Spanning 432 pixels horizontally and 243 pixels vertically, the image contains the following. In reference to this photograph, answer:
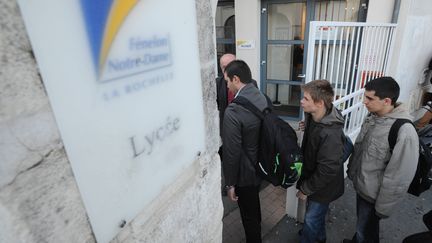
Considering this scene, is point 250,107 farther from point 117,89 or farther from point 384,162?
point 117,89

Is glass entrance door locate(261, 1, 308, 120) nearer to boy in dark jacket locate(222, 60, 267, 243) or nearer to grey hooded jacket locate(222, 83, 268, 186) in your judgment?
boy in dark jacket locate(222, 60, 267, 243)

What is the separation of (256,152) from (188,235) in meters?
1.06

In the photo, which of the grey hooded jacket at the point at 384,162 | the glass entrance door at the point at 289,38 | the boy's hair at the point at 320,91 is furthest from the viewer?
the glass entrance door at the point at 289,38

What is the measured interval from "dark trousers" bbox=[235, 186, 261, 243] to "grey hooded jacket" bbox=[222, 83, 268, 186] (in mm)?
156

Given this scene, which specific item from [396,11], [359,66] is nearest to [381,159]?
[359,66]

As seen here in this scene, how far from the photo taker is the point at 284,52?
17.2 feet

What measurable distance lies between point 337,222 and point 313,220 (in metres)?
0.86

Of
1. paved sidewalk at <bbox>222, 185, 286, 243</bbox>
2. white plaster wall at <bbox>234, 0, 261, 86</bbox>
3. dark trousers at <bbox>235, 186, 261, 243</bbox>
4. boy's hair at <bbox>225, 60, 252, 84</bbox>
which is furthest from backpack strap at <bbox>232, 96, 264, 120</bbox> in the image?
white plaster wall at <bbox>234, 0, 261, 86</bbox>

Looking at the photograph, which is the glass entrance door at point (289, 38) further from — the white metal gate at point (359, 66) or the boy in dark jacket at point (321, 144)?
the boy in dark jacket at point (321, 144)

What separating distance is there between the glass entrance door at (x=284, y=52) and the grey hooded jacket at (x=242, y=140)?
287cm

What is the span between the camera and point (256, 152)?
223 cm

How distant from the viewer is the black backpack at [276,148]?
213cm

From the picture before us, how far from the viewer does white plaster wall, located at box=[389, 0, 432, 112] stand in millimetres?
3922

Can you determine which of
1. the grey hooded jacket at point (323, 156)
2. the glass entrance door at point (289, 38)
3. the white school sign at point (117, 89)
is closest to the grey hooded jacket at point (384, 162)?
the grey hooded jacket at point (323, 156)
